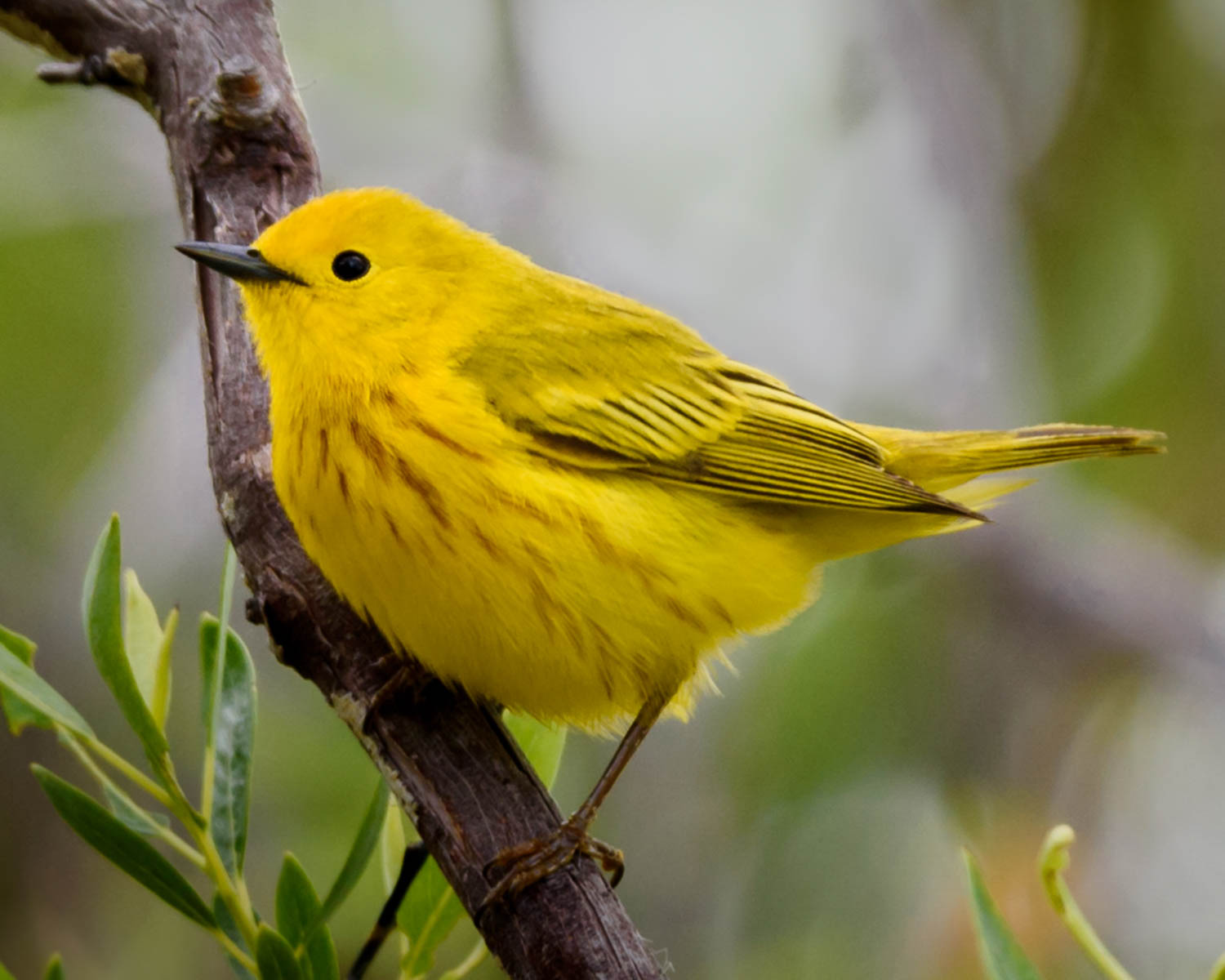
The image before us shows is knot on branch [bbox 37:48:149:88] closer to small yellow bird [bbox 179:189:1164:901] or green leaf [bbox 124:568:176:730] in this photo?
small yellow bird [bbox 179:189:1164:901]

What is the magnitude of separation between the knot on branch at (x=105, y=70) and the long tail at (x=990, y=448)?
5.89 feet

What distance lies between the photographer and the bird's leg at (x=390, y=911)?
5.76 feet

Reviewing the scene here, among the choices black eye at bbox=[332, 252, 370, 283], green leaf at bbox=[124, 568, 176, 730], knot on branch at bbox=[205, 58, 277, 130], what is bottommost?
green leaf at bbox=[124, 568, 176, 730]

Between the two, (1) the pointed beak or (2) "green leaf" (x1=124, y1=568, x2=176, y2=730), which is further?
(1) the pointed beak

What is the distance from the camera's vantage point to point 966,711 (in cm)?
463

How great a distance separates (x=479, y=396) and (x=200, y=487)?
2131 mm

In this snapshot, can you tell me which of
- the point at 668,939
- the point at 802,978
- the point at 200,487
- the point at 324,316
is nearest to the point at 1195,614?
the point at 802,978

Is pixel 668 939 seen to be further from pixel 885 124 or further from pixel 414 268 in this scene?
pixel 885 124

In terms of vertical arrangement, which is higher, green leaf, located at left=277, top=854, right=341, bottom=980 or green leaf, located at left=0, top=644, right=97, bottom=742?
green leaf, located at left=0, top=644, right=97, bottom=742

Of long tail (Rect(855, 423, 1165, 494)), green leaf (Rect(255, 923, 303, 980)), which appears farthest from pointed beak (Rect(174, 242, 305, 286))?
long tail (Rect(855, 423, 1165, 494))

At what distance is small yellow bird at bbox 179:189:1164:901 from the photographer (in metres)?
2.39

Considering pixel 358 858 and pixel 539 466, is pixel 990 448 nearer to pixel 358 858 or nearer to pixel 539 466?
pixel 539 466

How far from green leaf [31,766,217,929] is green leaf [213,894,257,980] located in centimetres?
2

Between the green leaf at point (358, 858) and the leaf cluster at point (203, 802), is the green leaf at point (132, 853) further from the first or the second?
the green leaf at point (358, 858)
